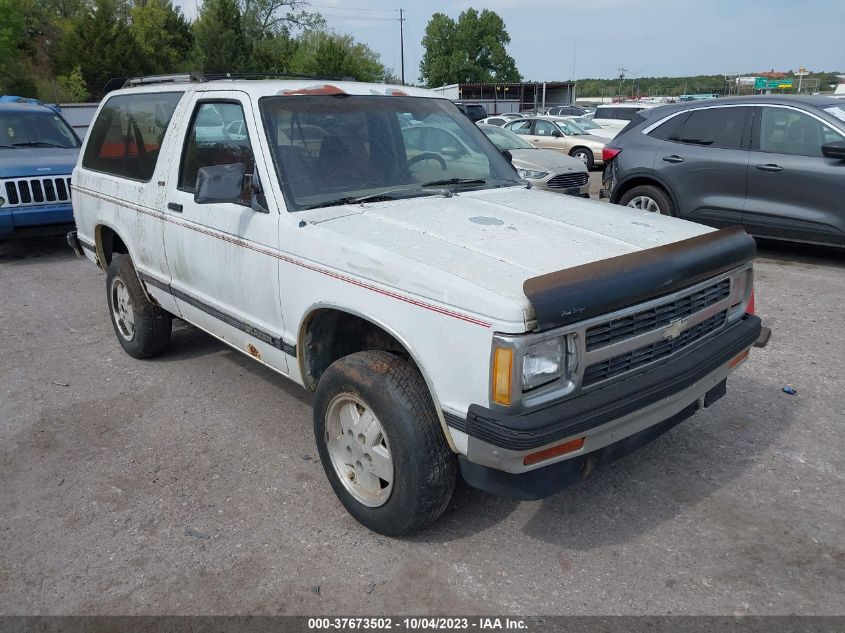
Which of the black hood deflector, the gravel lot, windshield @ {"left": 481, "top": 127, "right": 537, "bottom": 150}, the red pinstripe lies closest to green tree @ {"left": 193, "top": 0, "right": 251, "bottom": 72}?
windshield @ {"left": 481, "top": 127, "right": 537, "bottom": 150}

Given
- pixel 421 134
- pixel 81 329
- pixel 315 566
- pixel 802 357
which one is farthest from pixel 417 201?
pixel 81 329

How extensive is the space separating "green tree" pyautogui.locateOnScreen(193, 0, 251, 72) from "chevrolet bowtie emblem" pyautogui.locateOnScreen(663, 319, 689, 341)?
54845mm

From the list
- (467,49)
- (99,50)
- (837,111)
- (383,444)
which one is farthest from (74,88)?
(467,49)

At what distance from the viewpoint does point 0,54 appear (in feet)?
127

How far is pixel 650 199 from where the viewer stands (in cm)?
839

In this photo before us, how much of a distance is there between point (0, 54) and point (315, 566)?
45644mm

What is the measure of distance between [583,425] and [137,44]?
174 ft

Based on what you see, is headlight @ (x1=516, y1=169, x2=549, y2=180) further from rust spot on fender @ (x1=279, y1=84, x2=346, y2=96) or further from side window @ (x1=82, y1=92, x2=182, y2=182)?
rust spot on fender @ (x1=279, y1=84, x2=346, y2=96)

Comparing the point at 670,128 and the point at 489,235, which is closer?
the point at 489,235

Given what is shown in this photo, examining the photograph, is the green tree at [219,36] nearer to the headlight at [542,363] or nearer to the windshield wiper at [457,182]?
the windshield wiper at [457,182]

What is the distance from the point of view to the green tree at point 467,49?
9919 centimetres

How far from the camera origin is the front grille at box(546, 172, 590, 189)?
1106cm

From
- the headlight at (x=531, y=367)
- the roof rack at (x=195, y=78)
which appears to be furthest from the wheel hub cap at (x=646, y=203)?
the headlight at (x=531, y=367)

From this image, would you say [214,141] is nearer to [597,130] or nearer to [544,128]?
[544,128]
